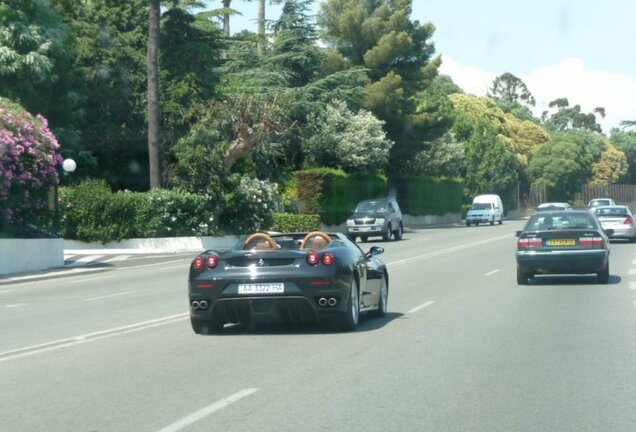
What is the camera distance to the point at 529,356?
1159 cm

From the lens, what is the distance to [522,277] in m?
22.0

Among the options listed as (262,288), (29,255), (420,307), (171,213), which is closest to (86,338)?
(262,288)

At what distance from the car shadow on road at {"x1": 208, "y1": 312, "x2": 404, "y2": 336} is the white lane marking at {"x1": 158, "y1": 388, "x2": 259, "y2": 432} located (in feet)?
14.5

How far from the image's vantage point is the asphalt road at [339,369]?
27.2 feet

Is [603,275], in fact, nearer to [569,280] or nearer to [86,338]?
[569,280]

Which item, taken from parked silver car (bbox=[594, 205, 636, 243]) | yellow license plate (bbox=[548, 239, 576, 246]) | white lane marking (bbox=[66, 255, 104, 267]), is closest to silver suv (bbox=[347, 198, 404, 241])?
parked silver car (bbox=[594, 205, 636, 243])

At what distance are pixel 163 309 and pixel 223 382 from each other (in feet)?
27.4

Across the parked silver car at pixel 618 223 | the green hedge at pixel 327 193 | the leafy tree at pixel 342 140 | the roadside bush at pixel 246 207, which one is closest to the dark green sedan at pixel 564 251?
the parked silver car at pixel 618 223

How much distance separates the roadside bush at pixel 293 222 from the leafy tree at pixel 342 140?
6722 millimetres

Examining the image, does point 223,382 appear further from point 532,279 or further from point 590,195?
point 590,195

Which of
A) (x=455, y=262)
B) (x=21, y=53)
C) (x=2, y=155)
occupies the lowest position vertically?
(x=455, y=262)

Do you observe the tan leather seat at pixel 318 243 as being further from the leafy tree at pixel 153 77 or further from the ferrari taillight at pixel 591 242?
the leafy tree at pixel 153 77

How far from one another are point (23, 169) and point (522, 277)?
17527 millimetres

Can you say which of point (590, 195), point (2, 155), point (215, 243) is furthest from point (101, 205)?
point (590, 195)
